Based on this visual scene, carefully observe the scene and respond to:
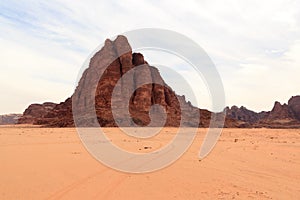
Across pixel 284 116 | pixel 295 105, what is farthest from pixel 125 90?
pixel 295 105

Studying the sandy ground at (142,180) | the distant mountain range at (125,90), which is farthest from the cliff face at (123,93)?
the sandy ground at (142,180)

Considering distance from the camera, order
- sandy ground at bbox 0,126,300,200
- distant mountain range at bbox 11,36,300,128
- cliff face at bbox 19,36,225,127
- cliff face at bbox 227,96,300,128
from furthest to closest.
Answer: cliff face at bbox 227,96,300,128 < cliff face at bbox 19,36,225,127 < distant mountain range at bbox 11,36,300,128 < sandy ground at bbox 0,126,300,200

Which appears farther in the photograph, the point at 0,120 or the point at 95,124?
the point at 0,120

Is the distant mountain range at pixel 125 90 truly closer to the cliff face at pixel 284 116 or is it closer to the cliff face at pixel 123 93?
the cliff face at pixel 123 93

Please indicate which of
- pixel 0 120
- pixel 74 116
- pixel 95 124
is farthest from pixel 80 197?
pixel 0 120

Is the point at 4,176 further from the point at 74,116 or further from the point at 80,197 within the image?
the point at 74,116

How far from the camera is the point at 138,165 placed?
9.92 m

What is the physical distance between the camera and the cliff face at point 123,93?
66.6 m

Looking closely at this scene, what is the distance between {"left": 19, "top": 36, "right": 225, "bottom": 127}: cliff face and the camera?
66625mm

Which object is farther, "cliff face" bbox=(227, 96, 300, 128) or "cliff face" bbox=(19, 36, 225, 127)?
"cliff face" bbox=(227, 96, 300, 128)

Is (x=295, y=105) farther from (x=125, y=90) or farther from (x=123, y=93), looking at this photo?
(x=123, y=93)

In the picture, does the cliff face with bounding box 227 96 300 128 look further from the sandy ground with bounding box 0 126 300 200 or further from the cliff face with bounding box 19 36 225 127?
the sandy ground with bounding box 0 126 300 200

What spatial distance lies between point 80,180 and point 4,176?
1879 millimetres

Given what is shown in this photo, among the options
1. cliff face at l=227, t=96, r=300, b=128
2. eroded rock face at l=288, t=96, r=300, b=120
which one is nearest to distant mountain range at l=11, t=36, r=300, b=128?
cliff face at l=227, t=96, r=300, b=128
